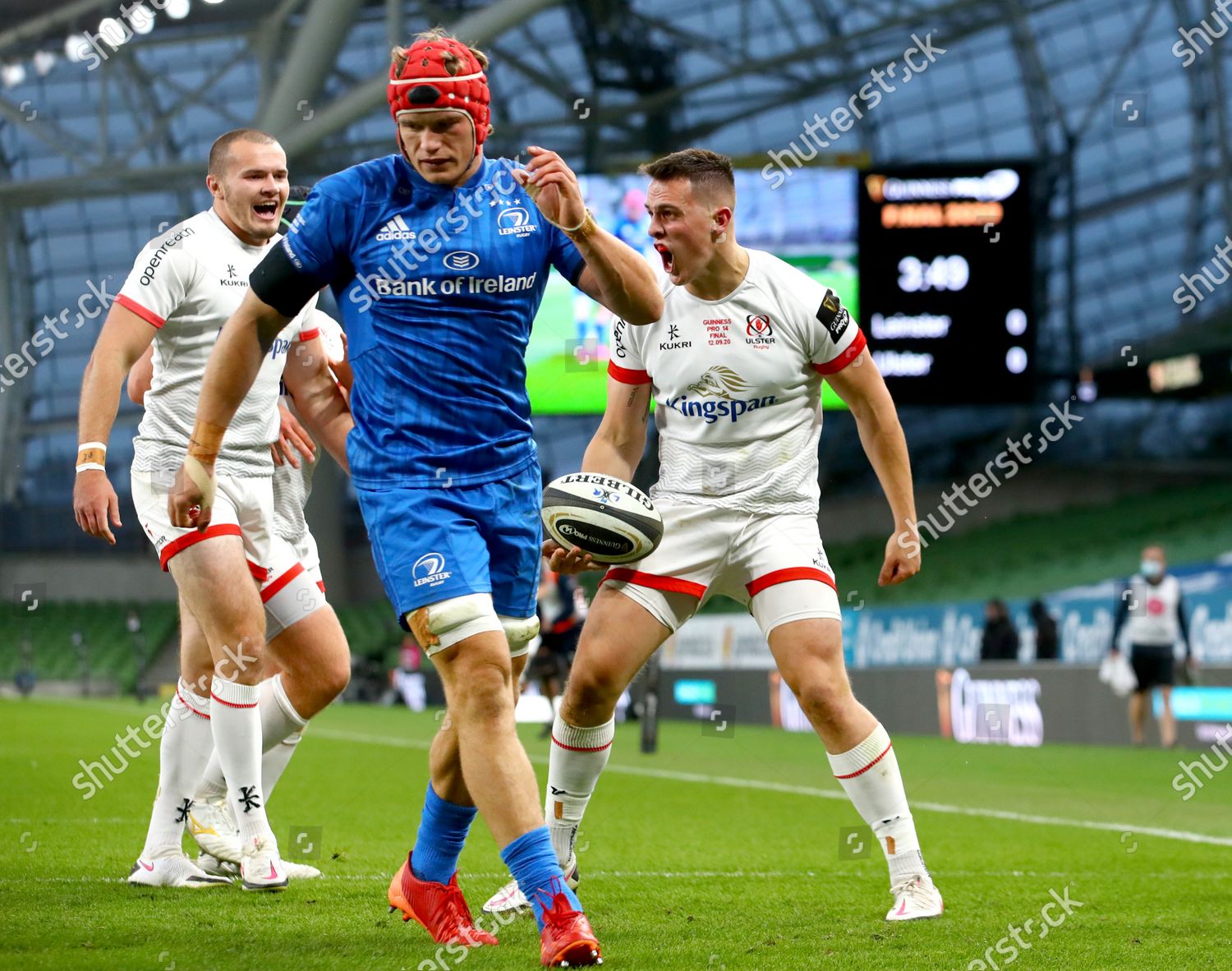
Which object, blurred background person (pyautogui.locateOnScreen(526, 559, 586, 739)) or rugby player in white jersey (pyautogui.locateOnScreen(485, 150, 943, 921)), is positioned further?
blurred background person (pyautogui.locateOnScreen(526, 559, 586, 739))

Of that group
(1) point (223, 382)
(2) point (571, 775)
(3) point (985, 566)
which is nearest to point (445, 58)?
(1) point (223, 382)

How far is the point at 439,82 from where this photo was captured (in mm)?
4367

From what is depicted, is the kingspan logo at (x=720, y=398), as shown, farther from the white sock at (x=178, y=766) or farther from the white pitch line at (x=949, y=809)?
the white pitch line at (x=949, y=809)

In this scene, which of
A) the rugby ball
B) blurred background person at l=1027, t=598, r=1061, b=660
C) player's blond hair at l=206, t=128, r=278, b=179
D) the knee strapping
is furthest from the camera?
blurred background person at l=1027, t=598, r=1061, b=660

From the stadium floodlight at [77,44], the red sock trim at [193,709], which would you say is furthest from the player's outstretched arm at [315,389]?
the stadium floodlight at [77,44]

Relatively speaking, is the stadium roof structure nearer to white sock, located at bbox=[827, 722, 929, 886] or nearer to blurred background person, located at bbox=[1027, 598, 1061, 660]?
blurred background person, located at bbox=[1027, 598, 1061, 660]

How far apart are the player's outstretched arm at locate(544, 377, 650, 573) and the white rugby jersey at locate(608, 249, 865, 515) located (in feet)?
0.37

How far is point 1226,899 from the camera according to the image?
19.2 ft

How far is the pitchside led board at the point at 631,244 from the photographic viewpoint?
21641 millimetres

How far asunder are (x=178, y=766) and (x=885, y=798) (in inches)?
95.4

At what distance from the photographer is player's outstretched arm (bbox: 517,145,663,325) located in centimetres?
411

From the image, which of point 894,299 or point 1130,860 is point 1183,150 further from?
point 1130,860

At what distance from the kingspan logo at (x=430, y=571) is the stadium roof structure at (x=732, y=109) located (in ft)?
100

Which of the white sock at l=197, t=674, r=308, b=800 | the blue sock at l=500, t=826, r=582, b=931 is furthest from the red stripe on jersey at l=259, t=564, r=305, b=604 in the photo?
the blue sock at l=500, t=826, r=582, b=931
